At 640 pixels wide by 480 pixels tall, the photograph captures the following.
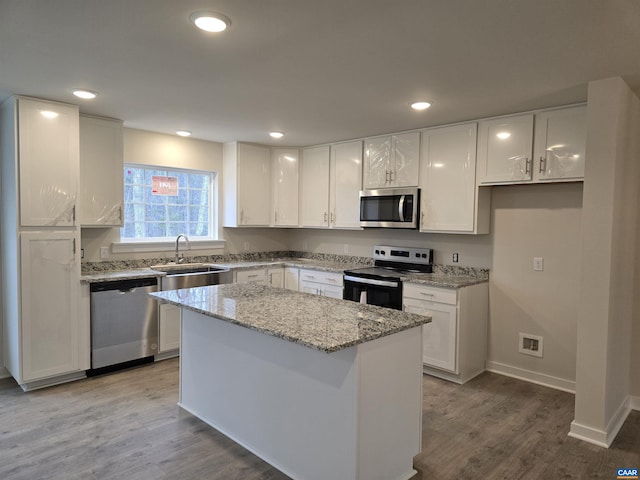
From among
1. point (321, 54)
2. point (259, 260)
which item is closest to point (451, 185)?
point (321, 54)

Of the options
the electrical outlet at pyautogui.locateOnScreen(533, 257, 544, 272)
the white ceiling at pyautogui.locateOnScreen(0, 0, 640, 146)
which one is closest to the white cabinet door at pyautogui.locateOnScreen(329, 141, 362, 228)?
the white ceiling at pyautogui.locateOnScreen(0, 0, 640, 146)

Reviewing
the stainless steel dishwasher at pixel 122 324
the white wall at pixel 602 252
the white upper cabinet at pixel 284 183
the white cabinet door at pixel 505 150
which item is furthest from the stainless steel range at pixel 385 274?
the stainless steel dishwasher at pixel 122 324

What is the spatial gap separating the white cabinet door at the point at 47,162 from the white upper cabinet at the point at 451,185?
3146mm

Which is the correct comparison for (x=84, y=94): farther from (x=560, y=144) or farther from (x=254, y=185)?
(x=560, y=144)

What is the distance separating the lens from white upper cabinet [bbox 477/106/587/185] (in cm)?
321

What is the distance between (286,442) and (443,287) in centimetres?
200

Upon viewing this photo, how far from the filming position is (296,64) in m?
2.46

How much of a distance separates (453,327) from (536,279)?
0.86m

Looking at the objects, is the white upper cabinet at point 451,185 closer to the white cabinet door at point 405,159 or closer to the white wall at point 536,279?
the white cabinet door at point 405,159

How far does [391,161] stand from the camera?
439cm

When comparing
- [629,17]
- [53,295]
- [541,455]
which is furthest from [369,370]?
[53,295]

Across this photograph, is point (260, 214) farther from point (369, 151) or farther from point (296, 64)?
point (296, 64)

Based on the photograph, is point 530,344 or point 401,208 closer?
point 530,344

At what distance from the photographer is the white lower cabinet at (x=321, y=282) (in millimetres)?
4574
